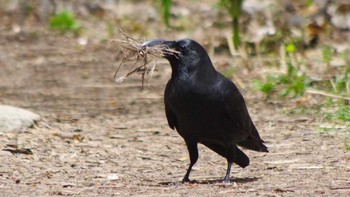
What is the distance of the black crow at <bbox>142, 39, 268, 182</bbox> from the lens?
5285 millimetres

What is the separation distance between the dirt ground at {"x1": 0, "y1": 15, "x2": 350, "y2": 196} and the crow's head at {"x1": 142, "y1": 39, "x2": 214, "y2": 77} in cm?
68

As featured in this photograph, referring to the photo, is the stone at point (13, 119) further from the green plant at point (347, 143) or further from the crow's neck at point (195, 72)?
the green plant at point (347, 143)

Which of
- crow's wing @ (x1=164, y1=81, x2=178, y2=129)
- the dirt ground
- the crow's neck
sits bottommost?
the dirt ground

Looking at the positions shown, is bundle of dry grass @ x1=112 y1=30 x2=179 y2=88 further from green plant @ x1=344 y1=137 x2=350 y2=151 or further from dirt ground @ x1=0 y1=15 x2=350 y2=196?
green plant @ x1=344 y1=137 x2=350 y2=151

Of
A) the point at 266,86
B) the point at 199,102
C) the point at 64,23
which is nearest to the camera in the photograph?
the point at 199,102

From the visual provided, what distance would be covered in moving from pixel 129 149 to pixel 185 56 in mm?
1456

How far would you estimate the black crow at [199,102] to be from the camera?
5285 millimetres

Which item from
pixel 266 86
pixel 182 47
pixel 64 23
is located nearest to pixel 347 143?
pixel 182 47

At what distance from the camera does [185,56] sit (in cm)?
545

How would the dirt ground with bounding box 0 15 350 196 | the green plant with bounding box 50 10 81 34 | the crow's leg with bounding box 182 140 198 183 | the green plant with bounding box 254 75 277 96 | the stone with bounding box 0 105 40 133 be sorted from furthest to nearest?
the green plant with bounding box 50 10 81 34 < the green plant with bounding box 254 75 277 96 < the stone with bounding box 0 105 40 133 < the crow's leg with bounding box 182 140 198 183 < the dirt ground with bounding box 0 15 350 196

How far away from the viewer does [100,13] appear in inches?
603

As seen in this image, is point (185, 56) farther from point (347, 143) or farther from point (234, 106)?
point (347, 143)

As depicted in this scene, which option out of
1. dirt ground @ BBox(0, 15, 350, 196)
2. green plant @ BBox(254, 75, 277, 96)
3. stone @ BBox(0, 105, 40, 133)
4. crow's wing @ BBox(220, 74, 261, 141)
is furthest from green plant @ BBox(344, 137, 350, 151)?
stone @ BBox(0, 105, 40, 133)

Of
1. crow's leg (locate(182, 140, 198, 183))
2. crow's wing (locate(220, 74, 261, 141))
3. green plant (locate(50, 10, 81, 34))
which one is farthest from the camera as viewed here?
green plant (locate(50, 10, 81, 34))
